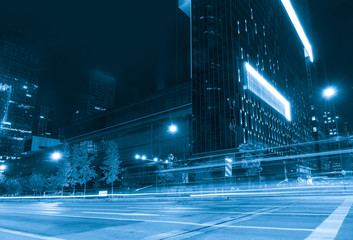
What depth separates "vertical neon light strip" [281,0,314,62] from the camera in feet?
413

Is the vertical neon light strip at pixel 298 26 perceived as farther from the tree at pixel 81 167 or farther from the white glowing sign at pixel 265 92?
the tree at pixel 81 167

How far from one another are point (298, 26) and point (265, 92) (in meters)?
85.5

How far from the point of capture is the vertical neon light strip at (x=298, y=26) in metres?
126

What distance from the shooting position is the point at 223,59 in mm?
66688

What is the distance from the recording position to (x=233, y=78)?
6397 centimetres

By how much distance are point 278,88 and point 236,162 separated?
189 feet

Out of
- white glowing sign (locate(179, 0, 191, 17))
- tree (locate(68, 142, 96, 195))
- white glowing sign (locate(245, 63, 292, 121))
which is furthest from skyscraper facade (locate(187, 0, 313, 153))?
tree (locate(68, 142, 96, 195))

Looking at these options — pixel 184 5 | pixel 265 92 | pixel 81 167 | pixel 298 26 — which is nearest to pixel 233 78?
pixel 265 92

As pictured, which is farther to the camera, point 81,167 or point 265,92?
point 265,92

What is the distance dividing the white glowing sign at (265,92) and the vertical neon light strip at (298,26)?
58463 millimetres

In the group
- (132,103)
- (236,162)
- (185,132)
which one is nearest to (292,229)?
(236,162)

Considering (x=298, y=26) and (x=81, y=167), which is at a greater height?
(x=298, y=26)

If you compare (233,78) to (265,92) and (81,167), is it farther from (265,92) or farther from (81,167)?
(81,167)

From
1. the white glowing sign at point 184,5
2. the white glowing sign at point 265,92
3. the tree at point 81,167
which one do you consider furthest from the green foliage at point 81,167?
the white glowing sign at point 184,5
